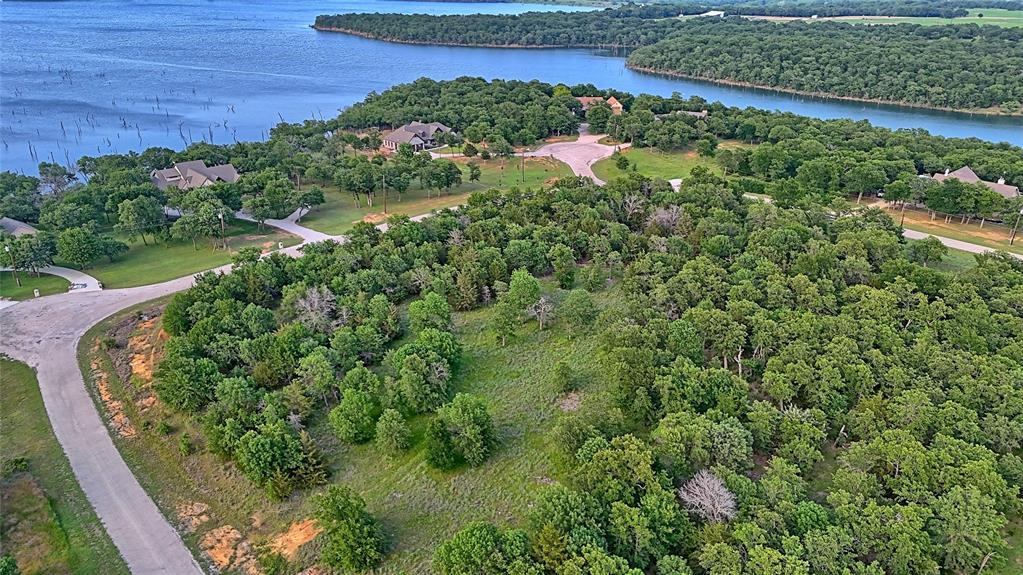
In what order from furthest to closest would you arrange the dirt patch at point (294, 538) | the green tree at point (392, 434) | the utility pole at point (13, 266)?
the utility pole at point (13, 266), the green tree at point (392, 434), the dirt patch at point (294, 538)

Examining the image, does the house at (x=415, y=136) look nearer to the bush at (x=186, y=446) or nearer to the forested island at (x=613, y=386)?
the forested island at (x=613, y=386)

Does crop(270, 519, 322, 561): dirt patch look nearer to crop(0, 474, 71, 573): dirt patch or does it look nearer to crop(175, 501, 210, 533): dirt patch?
crop(175, 501, 210, 533): dirt patch

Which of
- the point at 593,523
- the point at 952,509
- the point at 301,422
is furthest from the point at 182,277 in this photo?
the point at 952,509

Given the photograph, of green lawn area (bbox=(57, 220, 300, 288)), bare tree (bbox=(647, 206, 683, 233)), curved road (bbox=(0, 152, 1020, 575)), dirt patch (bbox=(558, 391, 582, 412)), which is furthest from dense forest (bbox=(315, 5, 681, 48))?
dirt patch (bbox=(558, 391, 582, 412))

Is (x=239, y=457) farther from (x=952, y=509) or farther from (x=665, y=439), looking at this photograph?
(x=952, y=509)

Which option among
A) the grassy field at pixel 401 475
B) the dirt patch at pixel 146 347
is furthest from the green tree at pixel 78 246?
the grassy field at pixel 401 475

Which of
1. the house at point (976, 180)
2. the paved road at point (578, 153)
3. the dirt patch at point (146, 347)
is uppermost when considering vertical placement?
the house at point (976, 180)

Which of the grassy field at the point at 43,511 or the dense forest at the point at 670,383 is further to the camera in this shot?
the grassy field at the point at 43,511

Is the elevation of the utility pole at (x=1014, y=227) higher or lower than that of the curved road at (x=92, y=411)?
higher
